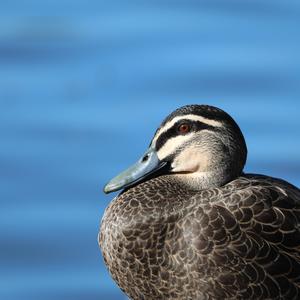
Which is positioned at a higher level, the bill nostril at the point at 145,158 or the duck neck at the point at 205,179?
the bill nostril at the point at 145,158

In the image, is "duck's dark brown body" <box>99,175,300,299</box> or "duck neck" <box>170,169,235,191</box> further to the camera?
"duck neck" <box>170,169,235,191</box>

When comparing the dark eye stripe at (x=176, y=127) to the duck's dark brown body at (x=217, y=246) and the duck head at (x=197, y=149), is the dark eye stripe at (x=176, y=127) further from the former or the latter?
the duck's dark brown body at (x=217, y=246)

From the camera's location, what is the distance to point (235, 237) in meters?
8.82

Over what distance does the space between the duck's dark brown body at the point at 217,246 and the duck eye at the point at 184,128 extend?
13.3 inches

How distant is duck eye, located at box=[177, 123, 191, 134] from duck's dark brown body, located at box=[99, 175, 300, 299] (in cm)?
34

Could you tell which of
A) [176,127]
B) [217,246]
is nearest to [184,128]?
[176,127]

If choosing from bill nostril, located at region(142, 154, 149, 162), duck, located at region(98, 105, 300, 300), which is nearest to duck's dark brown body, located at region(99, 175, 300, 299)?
duck, located at region(98, 105, 300, 300)

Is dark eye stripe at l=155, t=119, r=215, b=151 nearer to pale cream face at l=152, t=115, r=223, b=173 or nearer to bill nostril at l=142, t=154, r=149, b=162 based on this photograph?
pale cream face at l=152, t=115, r=223, b=173

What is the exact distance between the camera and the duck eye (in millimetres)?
9023

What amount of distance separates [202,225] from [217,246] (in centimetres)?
13

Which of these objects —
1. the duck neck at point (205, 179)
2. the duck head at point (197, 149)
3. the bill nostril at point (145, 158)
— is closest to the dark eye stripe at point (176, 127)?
the duck head at point (197, 149)

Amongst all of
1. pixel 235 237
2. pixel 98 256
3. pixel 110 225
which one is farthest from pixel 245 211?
pixel 98 256

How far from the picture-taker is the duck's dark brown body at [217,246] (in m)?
8.83

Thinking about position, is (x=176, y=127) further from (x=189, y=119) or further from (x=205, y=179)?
(x=205, y=179)
